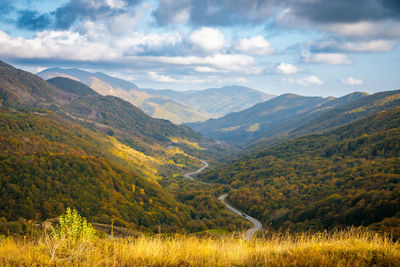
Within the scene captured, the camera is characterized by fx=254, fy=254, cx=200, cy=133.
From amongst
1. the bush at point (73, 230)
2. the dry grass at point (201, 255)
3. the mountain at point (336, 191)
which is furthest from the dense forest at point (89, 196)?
the dry grass at point (201, 255)

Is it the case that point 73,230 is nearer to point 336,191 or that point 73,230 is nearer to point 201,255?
point 201,255

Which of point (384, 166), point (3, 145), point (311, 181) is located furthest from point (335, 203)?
point (3, 145)

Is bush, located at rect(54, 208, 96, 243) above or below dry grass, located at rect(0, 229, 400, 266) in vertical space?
above

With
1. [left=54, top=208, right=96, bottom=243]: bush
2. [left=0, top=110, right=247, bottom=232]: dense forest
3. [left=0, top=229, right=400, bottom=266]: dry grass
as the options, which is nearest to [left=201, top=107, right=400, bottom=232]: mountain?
[left=0, top=110, right=247, bottom=232]: dense forest

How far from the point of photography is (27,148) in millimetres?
191375

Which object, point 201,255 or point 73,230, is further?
point 73,230

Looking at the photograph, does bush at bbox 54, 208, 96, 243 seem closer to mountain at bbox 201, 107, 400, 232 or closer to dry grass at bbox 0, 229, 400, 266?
dry grass at bbox 0, 229, 400, 266

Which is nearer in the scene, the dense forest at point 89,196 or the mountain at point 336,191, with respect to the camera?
the mountain at point 336,191

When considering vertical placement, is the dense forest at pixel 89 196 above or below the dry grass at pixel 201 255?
below

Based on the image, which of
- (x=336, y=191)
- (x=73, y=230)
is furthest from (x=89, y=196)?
(x=336, y=191)

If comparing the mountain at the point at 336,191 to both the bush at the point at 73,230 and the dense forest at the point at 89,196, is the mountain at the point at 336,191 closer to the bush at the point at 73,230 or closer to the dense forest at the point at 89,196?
the dense forest at the point at 89,196

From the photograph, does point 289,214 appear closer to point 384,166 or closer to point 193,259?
point 384,166

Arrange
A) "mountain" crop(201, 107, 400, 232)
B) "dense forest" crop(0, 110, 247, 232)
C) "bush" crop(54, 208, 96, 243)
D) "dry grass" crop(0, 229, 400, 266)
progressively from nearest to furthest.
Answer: "dry grass" crop(0, 229, 400, 266) < "bush" crop(54, 208, 96, 243) < "mountain" crop(201, 107, 400, 232) < "dense forest" crop(0, 110, 247, 232)

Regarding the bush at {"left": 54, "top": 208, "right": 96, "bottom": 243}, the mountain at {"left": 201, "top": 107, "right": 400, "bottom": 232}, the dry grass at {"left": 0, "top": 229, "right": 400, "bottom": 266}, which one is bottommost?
the mountain at {"left": 201, "top": 107, "right": 400, "bottom": 232}
